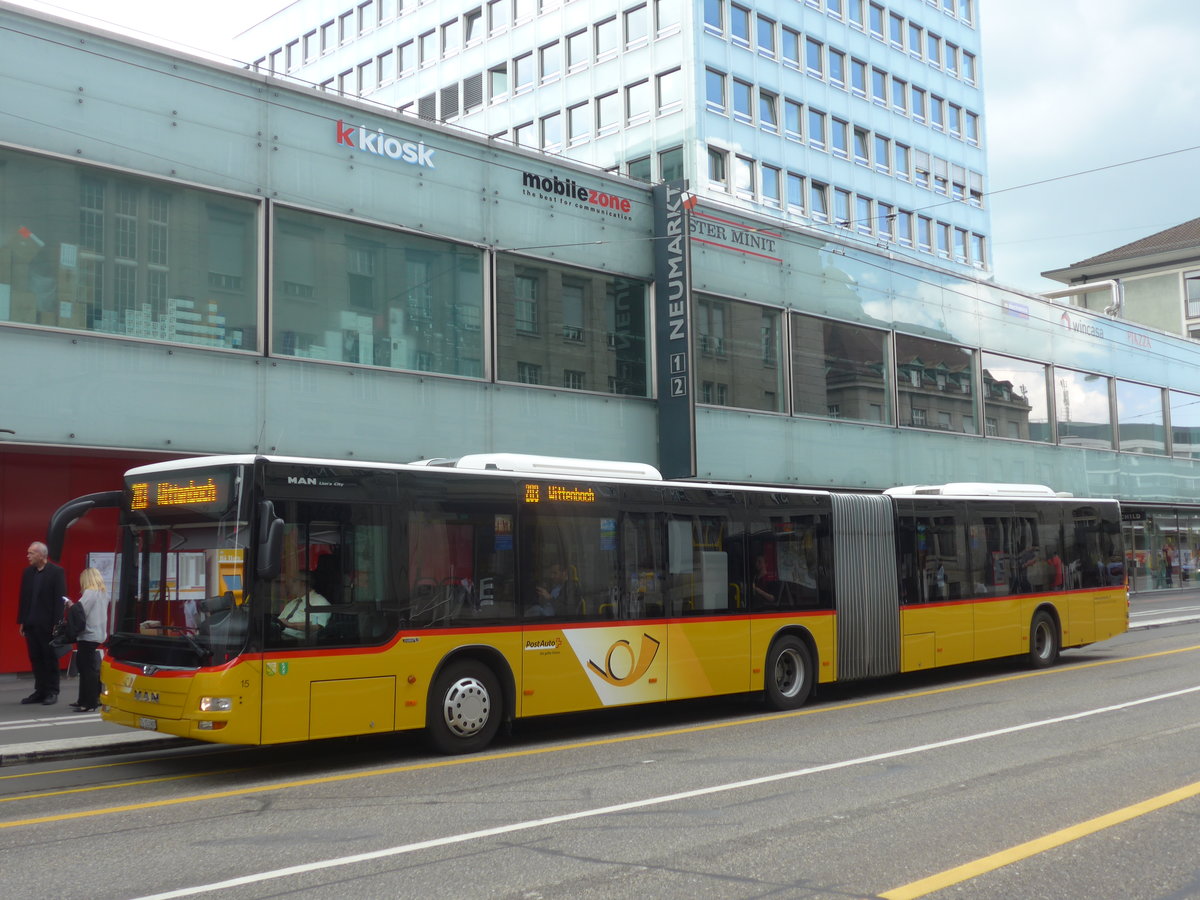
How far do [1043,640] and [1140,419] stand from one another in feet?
85.8

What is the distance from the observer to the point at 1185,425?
4403cm

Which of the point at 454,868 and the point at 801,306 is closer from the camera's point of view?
the point at 454,868

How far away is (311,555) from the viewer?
984 cm

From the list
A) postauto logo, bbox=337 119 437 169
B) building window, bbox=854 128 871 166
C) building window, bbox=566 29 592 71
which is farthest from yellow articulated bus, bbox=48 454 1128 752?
building window, bbox=854 128 871 166

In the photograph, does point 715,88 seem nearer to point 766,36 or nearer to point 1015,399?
point 766,36

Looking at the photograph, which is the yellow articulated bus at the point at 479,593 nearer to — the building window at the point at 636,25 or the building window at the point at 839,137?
the building window at the point at 636,25

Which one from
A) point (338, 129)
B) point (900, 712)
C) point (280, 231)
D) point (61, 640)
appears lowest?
point (900, 712)

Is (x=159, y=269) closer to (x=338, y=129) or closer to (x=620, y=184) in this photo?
(x=338, y=129)

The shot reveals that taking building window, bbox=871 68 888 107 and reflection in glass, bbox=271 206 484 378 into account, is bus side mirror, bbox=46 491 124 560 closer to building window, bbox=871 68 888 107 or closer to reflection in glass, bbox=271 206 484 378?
reflection in glass, bbox=271 206 484 378

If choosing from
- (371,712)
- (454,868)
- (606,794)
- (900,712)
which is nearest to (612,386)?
(900,712)

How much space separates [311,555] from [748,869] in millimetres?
4964

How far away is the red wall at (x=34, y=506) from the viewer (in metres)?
17.1

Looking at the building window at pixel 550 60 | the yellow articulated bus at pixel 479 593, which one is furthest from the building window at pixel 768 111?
the yellow articulated bus at pixel 479 593

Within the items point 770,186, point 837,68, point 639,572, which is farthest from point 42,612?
point 837,68
